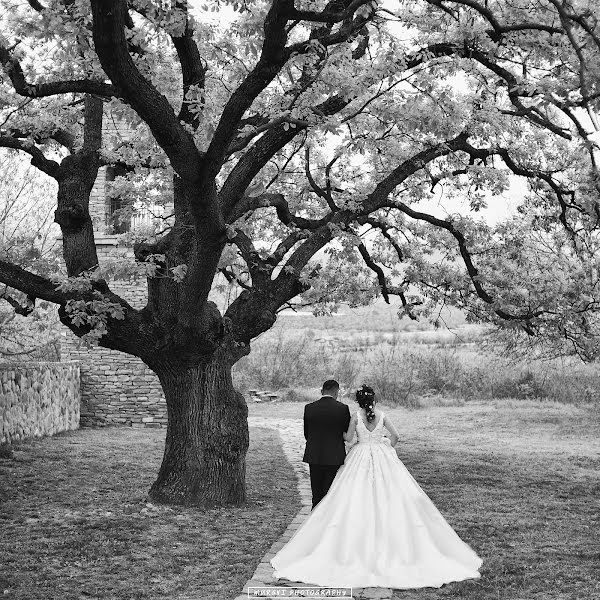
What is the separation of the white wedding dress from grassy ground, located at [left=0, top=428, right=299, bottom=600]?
738 millimetres

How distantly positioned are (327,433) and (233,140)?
3768 millimetres

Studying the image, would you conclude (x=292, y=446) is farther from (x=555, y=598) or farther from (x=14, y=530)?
(x=555, y=598)

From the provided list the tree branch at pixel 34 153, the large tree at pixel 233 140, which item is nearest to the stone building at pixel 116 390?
the large tree at pixel 233 140

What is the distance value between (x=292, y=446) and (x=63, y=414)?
21.0 ft

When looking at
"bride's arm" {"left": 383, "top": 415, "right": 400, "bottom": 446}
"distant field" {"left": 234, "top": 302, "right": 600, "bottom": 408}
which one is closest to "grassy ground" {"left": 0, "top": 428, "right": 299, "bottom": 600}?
"bride's arm" {"left": 383, "top": 415, "right": 400, "bottom": 446}

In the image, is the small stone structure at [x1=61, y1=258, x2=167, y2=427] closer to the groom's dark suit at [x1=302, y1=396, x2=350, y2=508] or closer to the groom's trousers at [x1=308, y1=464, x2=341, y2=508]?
the groom's trousers at [x1=308, y1=464, x2=341, y2=508]

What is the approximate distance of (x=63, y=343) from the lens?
2605 cm

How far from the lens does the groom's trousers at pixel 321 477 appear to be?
10.4 m

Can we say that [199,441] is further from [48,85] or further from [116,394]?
[116,394]

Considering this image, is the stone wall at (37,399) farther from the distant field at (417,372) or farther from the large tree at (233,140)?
the distant field at (417,372)

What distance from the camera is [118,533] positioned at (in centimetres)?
1062

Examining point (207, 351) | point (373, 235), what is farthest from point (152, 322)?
point (373, 235)

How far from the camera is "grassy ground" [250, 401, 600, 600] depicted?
27.9 ft

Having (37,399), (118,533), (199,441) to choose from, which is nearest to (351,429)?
(118,533)
